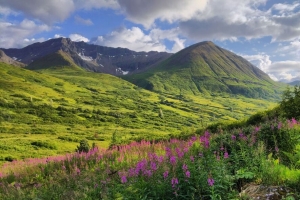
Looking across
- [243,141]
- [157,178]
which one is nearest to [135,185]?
[157,178]

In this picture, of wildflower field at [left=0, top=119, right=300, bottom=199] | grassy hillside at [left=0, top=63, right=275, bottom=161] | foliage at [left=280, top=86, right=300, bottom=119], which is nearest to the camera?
wildflower field at [left=0, top=119, right=300, bottom=199]

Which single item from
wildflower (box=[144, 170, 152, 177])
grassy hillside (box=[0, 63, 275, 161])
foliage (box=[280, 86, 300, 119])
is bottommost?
grassy hillside (box=[0, 63, 275, 161])

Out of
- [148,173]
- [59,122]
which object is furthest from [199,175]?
[59,122]

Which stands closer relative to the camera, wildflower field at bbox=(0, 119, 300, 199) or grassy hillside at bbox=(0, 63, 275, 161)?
wildflower field at bbox=(0, 119, 300, 199)

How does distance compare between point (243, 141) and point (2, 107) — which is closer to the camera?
point (243, 141)

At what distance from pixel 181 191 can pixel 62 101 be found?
568 ft

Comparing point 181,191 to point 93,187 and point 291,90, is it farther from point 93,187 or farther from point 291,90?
point 291,90

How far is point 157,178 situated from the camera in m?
5.83

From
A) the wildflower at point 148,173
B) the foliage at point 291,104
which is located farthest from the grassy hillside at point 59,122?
the wildflower at point 148,173

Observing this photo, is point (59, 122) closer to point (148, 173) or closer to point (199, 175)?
point (148, 173)

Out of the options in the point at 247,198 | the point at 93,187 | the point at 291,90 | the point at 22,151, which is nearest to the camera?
the point at 247,198

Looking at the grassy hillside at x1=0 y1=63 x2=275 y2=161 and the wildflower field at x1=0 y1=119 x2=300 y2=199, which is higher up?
the wildflower field at x1=0 y1=119 x2=300 y2=199


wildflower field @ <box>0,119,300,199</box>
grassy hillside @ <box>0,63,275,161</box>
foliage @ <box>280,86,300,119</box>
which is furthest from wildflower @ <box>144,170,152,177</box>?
grassy hillside @ <box>0,63,275,161</box>

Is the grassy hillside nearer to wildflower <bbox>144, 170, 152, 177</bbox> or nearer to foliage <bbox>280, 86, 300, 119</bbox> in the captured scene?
foliage <bbox>280, 86, 300, 119</bbox>
